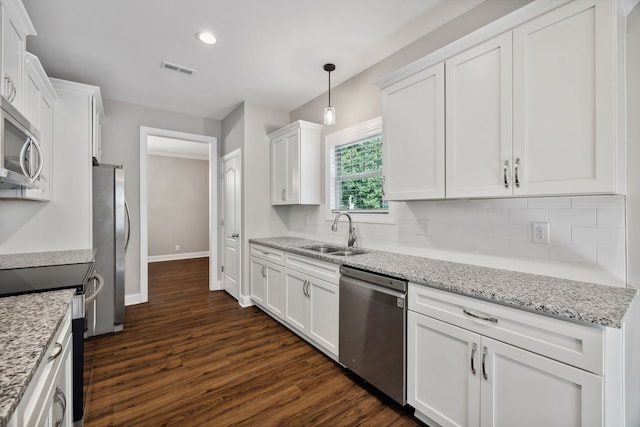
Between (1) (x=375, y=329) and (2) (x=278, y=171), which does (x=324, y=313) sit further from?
(2) (x=278, y=171)

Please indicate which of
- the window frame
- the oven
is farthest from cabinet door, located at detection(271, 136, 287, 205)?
the oven

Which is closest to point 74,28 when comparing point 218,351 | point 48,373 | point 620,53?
point 48,373

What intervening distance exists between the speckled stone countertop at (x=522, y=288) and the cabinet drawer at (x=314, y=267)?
7.7 inches

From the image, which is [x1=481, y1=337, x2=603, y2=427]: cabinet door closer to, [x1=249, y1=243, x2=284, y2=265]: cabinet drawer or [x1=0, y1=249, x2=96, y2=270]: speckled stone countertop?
[x1=249, y1=243, x2=284, y2=265]: cabinet drawer

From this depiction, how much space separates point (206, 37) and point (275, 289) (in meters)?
2.41

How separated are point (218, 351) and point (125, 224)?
5.52ft

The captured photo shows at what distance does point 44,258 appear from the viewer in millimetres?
2332

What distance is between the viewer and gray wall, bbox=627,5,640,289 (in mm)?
1426

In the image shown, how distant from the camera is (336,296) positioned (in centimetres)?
234

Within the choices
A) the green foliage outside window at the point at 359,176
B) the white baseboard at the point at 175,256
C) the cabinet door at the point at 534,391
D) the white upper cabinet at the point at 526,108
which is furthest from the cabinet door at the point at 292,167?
the white baseboard at the point at 175,256

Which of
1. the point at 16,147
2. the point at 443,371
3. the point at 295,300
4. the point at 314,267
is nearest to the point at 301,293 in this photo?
the point at 295,300

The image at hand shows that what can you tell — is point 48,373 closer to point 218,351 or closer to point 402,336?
point 402,336

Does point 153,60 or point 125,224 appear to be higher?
point 153,60

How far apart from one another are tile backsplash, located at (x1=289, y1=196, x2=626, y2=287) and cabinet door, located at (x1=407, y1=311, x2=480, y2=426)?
661mm
